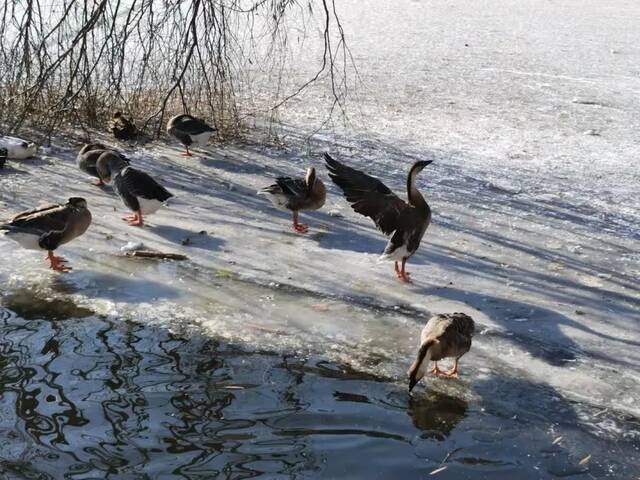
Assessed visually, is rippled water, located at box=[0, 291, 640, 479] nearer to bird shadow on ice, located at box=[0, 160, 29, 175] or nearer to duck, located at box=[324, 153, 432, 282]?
duck, located at box=[324, 153, 432, 282]

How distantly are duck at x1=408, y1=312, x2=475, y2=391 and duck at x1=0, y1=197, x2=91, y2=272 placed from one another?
3040 mm

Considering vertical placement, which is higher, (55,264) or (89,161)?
(89,161)

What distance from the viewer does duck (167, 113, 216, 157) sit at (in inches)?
369

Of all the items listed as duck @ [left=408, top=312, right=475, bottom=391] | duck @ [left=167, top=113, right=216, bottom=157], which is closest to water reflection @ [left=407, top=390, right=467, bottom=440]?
duck @ [left=408, top=312, right=475, bottom=391]

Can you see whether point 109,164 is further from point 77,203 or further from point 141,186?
point 77,203

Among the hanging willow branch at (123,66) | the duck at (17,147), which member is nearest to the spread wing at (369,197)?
the hanging willow branch at (123,66)

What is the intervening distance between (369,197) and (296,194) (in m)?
1.23

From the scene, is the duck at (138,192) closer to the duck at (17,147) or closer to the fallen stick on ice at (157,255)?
the fallen stick on ice at (157,255)

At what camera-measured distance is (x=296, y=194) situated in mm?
7539

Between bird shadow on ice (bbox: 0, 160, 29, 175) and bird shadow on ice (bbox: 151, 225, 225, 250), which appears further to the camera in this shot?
bird shadow on ice (bbox: 0, 160, 29, 175)

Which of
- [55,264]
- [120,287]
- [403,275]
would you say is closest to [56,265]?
[55,264]

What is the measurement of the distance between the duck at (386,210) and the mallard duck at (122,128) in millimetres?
4178

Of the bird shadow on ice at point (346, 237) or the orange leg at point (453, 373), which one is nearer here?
the orange leg at point (453, 373)

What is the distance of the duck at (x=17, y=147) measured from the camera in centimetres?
885
